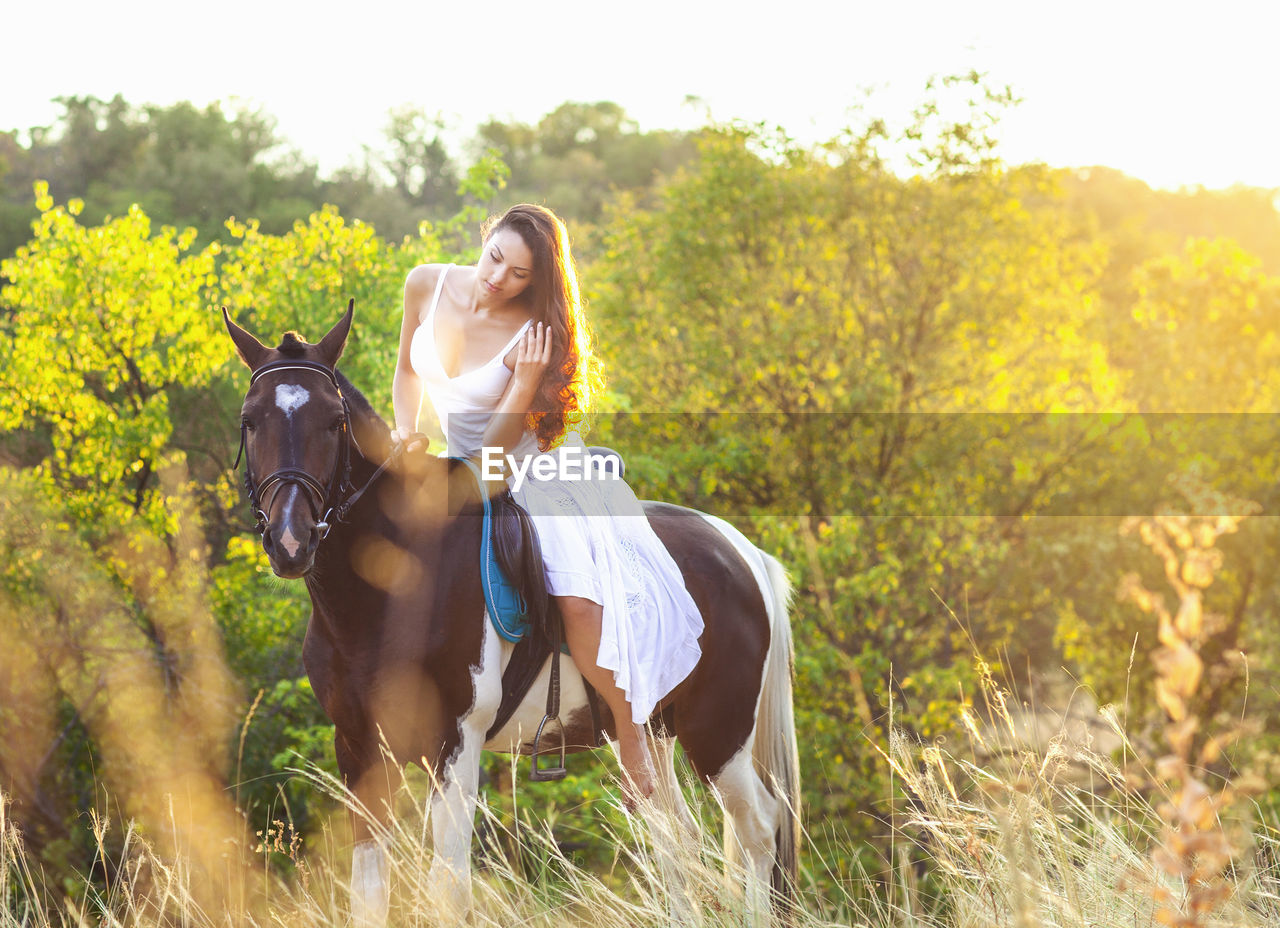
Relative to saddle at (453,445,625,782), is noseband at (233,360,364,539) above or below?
above

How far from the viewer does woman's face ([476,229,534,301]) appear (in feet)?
12.2

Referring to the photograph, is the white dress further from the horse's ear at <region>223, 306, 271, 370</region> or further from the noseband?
the horse's ear at <region>223, 306, 271, 370</region>

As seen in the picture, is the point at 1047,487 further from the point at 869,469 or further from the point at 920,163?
the point at 920,163

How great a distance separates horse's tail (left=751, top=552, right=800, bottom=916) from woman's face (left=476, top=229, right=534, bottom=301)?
1799mm

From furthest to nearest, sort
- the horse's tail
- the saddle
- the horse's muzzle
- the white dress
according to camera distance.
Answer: the horse's tail < the white dress < the saddle < the horse's muzzle

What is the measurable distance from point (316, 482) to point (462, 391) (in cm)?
78

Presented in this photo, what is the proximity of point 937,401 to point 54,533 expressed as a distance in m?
9.61

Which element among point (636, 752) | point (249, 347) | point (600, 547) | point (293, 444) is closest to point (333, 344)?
point (249, 347)

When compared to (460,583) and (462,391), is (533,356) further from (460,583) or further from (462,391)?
(460,583)

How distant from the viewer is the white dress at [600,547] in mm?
3648

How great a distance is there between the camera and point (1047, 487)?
1202cm

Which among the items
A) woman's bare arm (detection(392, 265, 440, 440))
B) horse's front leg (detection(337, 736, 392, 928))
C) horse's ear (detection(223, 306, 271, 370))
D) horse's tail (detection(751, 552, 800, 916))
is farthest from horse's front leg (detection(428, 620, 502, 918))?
horse's tail (detection(751, 552, 800, 916))

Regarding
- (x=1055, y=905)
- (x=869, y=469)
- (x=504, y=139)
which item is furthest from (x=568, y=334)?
(x=504, y=139)

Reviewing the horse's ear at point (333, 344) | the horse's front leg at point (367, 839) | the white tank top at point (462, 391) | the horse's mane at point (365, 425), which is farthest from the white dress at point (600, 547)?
the horse's front leg at point (367, 839)
